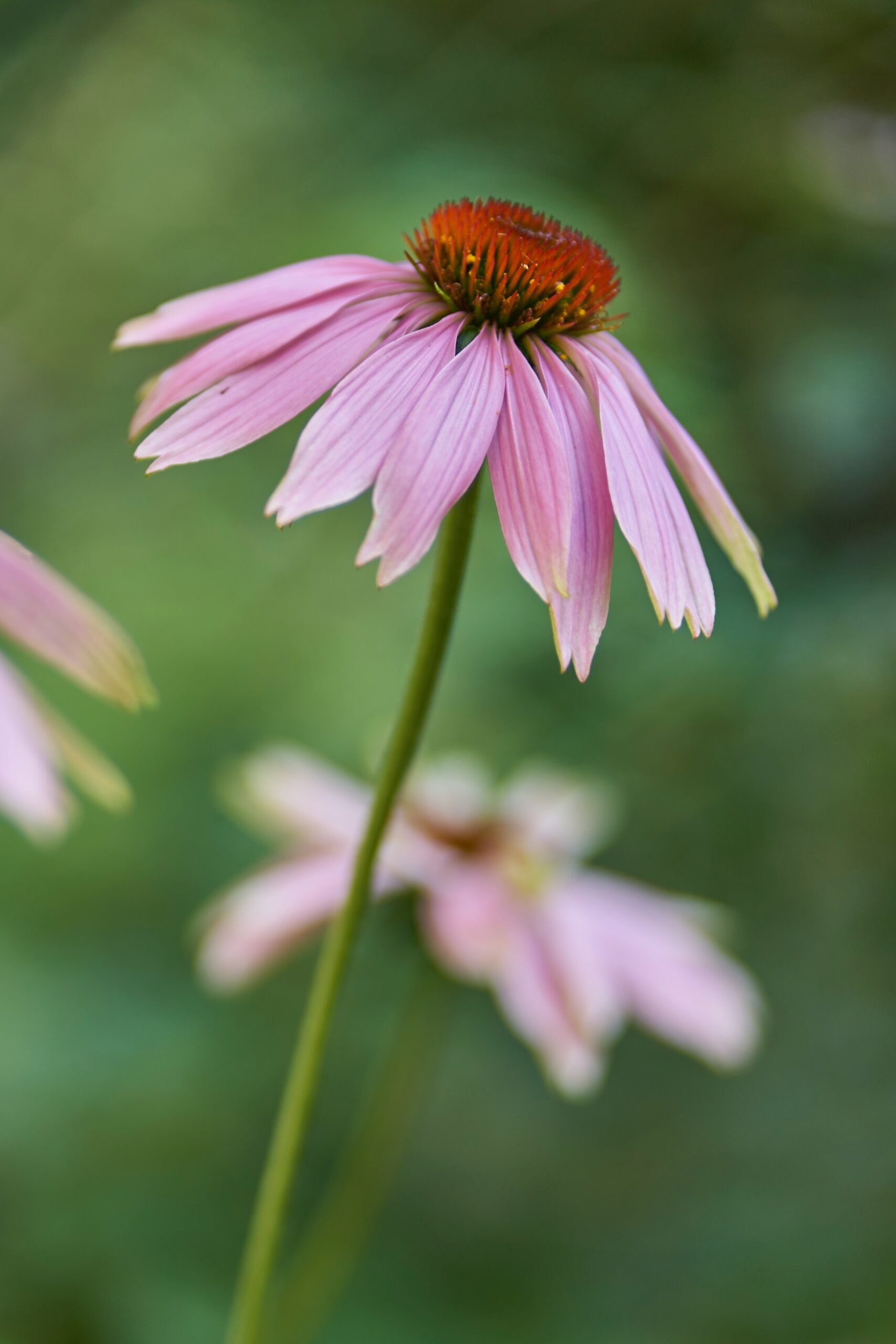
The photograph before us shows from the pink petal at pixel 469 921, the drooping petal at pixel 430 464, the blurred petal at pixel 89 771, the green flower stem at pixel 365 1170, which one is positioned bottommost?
the green flower stem at pixel 365 1170

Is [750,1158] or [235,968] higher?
[235,968]

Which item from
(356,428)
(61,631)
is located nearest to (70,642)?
(61,631)

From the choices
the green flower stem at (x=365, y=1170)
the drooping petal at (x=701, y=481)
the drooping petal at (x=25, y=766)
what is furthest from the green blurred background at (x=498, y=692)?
the drooping petal at (x=701, y=481)

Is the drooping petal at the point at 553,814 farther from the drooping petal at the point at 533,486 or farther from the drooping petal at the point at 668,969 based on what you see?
the drooping petal at the point at 533,486

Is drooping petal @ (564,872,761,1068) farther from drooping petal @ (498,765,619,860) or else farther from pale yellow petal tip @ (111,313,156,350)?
pale yellow petal tip @ (111,313,156,350)

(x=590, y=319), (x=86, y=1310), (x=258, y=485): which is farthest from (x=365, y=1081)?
(x=590, y=319)

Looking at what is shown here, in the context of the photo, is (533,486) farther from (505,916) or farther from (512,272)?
(505,916)

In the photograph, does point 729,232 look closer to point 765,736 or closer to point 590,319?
point 765,736

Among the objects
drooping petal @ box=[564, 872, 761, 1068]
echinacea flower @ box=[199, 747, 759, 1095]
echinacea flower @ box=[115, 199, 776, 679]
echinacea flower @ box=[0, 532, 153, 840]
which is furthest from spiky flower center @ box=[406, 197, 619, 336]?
drooping petal @ box=[564, 872, 761, 1068]
